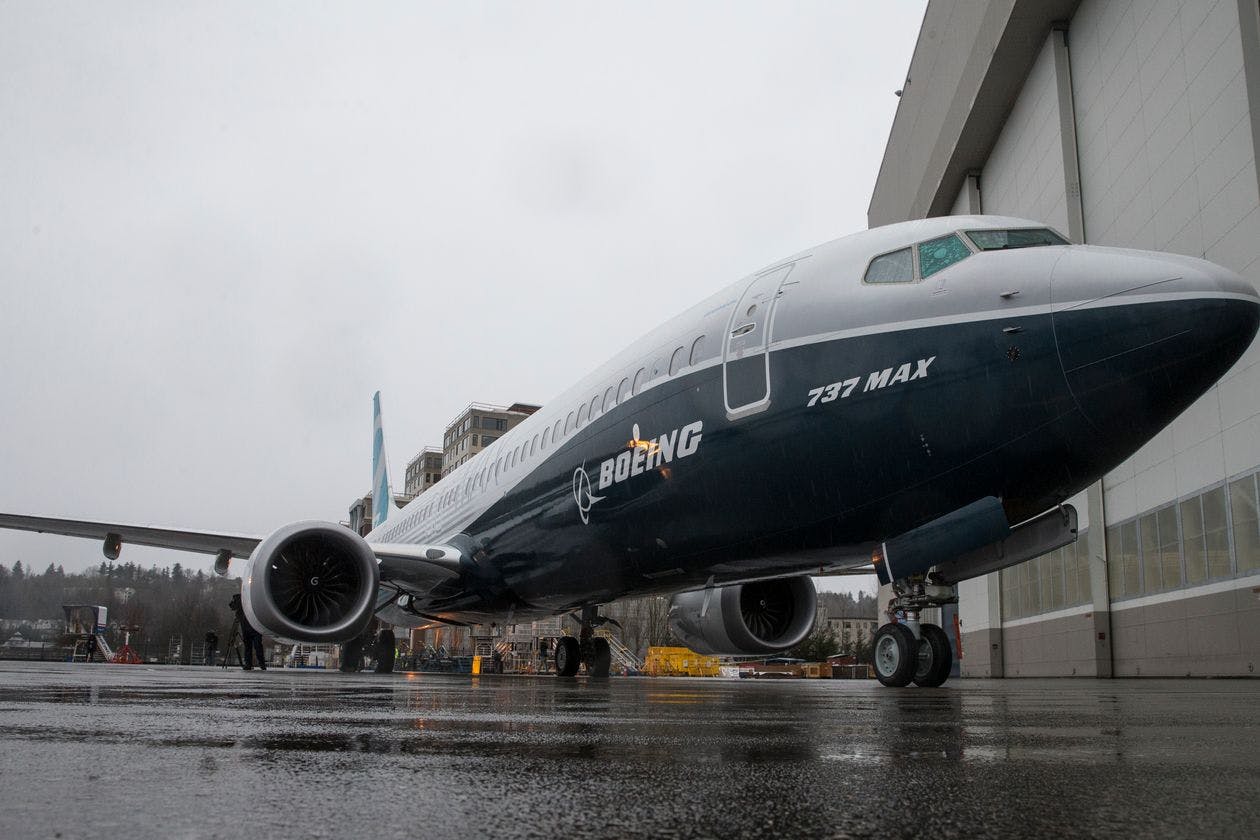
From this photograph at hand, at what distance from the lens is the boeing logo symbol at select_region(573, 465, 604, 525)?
8.91 meters

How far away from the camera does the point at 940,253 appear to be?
6.55m

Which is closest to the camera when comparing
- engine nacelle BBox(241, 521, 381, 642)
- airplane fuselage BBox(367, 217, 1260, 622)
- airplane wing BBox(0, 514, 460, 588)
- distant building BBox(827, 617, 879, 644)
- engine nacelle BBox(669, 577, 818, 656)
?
airplane fuselage BBox(367, 217, 1260, 622)

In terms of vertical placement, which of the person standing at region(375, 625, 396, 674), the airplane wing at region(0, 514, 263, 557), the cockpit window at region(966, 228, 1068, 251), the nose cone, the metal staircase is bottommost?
the metal staircase

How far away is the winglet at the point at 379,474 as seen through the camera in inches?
874

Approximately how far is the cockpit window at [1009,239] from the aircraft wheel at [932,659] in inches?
108

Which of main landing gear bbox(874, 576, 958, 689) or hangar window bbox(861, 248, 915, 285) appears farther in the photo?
main landing gear bbox(874, 576, 958, 689)

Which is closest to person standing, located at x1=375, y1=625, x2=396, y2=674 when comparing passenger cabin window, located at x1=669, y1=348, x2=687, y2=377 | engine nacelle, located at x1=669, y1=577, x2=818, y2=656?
engine nacelle, located at x1=669, y1=577, x2=818, y2=656

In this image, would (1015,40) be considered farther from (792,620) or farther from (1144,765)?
(1144,765)

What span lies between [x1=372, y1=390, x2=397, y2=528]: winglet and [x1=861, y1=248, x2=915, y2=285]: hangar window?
15.9 meters

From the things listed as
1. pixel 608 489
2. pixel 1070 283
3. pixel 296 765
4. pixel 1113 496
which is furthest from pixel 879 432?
pixel 1113 496

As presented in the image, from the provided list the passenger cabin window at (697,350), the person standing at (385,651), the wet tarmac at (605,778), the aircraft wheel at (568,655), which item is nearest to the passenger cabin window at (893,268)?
the passenger cabin window at (697,350)

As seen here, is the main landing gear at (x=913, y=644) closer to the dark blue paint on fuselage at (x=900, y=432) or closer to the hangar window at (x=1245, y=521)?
the dark blue paint on fuselage at (x=900, y=432)

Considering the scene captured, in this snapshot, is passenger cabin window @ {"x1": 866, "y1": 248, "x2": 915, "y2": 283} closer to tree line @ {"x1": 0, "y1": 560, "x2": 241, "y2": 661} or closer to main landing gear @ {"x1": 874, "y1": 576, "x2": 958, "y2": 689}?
main landing gear @ {"x1": 874, "y1": 576, "x2": 958, "y2": 689}

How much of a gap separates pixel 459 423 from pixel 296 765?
8303 centimetres
